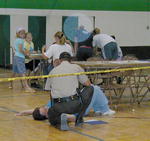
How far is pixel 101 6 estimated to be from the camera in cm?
1756

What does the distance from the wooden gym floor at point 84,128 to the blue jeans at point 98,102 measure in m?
0.16

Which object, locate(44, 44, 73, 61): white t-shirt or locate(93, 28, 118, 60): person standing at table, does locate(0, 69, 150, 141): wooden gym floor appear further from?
locate(93, 28, 118, 60): person standing at table

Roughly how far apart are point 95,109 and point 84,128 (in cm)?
98

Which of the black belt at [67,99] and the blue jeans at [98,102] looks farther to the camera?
the blue jeans at [98,102]

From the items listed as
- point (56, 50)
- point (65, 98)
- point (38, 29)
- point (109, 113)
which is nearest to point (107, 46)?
point (56, 50)

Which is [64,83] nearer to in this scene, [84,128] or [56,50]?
[84,128]

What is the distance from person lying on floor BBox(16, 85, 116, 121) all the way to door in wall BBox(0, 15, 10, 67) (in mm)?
8498

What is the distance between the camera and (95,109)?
7762 millimetres

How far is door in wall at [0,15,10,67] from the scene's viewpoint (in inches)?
617

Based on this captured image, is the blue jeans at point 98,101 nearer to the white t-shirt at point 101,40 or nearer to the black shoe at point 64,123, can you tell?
the black shoe at point 64,123

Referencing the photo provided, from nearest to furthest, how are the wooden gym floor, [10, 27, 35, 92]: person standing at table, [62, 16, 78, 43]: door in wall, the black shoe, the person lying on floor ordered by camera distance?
the wooden gym floor → the black shoe → the person lying on floor → [10, 27, 35, 92]: person standing at table → [62, 16, 78, 43]: door in wall

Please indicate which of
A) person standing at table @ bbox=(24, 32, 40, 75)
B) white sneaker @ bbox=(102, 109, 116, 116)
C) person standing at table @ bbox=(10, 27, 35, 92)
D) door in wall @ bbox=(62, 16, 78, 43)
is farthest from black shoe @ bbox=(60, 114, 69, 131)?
door in wall @ bbox=(62, 16, 78, 43)

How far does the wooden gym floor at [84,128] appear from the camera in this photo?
6.21 meters

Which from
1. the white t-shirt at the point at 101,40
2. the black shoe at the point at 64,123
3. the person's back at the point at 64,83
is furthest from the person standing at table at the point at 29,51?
the black shoe at the point at 64,123
